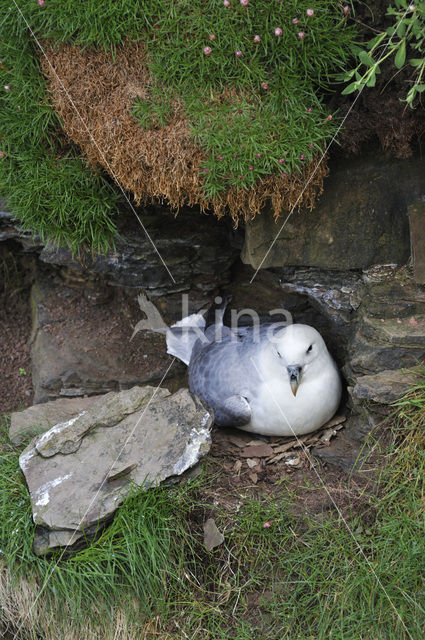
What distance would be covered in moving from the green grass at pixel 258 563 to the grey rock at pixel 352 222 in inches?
31.2

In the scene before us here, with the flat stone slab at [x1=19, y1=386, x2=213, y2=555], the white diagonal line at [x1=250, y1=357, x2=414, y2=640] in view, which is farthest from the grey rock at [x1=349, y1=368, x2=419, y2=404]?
the flat stone slab at [x1=19, y1=386, x2=213, y2=555]

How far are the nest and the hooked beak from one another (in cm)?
84

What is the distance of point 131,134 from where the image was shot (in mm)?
2967

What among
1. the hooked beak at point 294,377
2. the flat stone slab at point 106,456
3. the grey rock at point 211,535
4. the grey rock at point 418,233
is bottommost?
the grey rock at point 211,535

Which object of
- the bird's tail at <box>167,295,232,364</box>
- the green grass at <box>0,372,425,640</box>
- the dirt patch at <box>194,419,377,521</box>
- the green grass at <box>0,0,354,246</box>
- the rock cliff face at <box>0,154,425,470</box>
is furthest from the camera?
the bird's tail at <box>167,295,232,364</box>

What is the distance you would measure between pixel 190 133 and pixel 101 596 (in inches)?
85.3

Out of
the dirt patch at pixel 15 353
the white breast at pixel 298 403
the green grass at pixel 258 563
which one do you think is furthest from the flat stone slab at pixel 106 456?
the dirt patch at pixel 15 353

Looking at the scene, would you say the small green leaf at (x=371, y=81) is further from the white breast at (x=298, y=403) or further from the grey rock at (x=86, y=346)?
the grey rock at (x=86, y=346)

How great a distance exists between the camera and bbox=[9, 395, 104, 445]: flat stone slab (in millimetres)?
3398

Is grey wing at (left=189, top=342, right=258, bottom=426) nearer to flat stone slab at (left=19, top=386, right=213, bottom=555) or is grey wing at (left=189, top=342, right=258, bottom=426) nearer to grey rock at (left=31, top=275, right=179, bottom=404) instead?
flat stone slab at (left=19, top=386, right=213, bottom=555)

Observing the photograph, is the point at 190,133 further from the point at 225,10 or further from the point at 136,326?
the point at 136,326

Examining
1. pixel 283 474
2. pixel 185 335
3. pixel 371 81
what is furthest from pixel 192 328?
pixel 371 81

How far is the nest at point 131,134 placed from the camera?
2920 mm

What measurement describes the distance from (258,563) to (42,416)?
160cm
